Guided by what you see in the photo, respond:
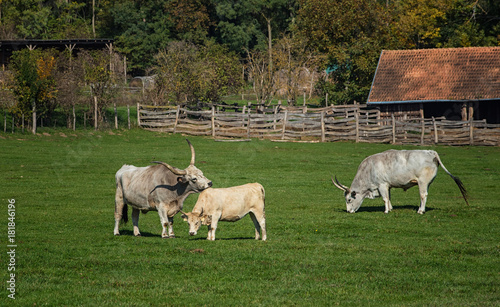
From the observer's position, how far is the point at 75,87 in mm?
40625

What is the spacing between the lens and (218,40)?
3046 inches

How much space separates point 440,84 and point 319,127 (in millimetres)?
10774

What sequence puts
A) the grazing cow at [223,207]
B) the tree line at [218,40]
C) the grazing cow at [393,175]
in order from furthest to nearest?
the tree line at [218,40] < the grazing cow at [393,175] < the grazing cow at [223,207]

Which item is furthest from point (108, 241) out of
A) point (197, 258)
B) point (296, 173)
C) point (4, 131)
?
point (4, 131)

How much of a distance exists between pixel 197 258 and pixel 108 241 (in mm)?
2486

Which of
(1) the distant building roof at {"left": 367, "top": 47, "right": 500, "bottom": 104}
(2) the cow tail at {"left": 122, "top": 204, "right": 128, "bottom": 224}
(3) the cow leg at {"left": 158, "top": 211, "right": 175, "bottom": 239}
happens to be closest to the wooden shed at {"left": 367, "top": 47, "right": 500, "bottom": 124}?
(1) the distant building roof at {"left": 367, "top": 47, "right": 500, "bottom": 104}

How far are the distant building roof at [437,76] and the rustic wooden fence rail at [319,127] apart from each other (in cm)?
316

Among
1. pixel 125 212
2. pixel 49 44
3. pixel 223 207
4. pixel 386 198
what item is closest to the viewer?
pixel 223 207

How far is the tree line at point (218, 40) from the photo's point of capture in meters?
41.2

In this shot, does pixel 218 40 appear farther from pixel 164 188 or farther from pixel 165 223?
pixel 165 223

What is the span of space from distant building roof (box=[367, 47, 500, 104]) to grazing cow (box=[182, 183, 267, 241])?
32.8 metres

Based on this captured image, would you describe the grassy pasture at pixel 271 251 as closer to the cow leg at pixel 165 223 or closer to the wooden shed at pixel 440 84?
the cow leg at pixel 165 223

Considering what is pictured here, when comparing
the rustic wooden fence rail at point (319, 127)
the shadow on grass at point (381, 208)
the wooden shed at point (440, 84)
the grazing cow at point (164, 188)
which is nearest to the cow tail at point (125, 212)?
the grazing cow at point (164, 188)

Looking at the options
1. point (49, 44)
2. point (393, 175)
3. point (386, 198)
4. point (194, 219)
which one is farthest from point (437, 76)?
point (194, 219)
